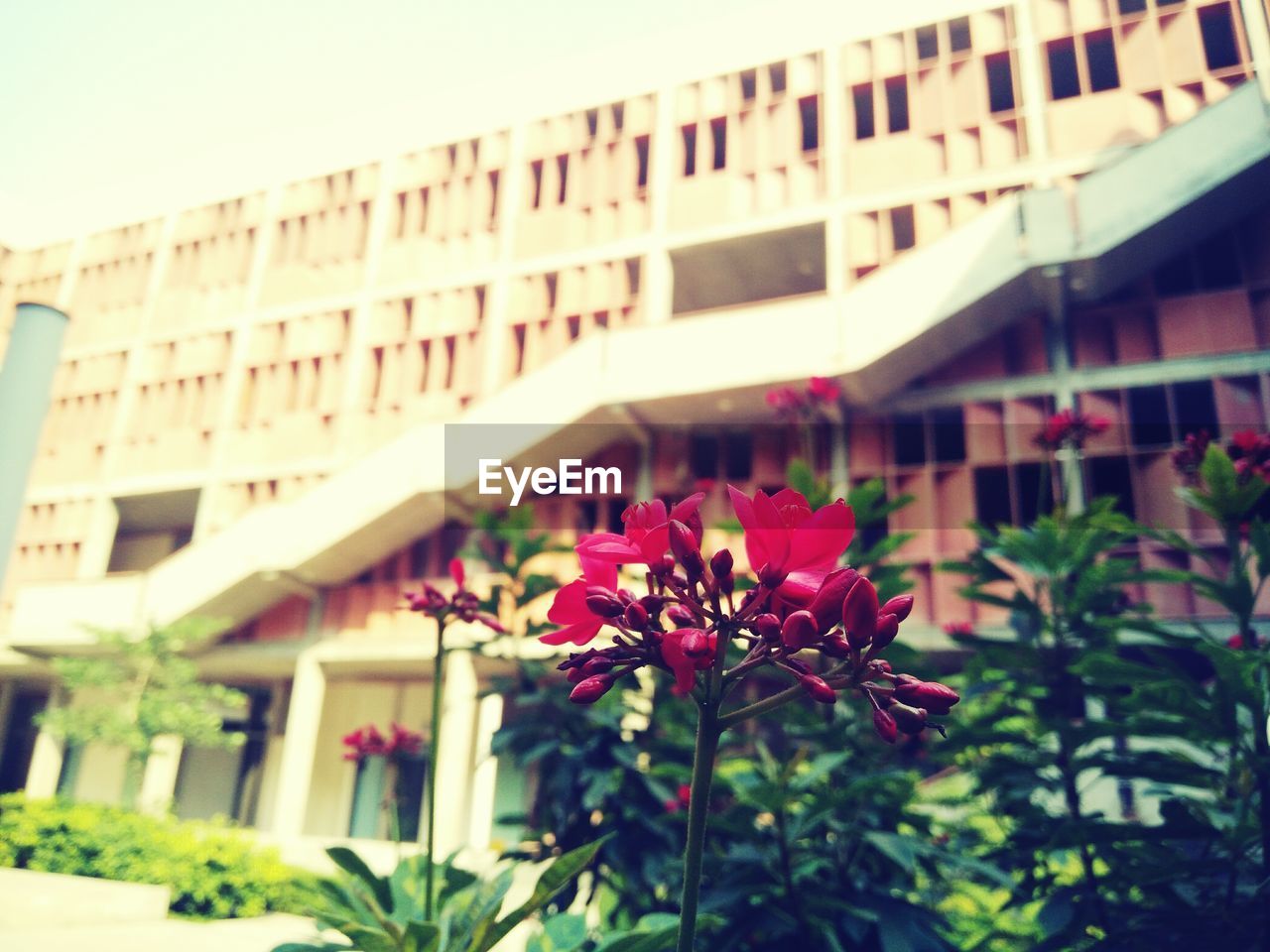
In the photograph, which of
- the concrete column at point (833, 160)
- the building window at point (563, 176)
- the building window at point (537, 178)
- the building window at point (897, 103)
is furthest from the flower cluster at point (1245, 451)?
the building window at point (537, 178)

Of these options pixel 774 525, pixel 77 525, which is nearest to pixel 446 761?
pixel 77 525

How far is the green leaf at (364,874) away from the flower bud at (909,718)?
3.70 ft

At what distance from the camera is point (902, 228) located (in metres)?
11.5

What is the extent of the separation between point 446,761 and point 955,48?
36.8 feet

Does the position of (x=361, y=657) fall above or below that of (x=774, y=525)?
above

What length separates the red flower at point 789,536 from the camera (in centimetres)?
82

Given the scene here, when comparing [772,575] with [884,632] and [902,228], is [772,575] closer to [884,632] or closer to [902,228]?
[884,632]

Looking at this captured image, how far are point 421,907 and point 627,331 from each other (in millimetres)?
8898

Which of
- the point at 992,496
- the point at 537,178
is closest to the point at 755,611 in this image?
the point at 992,496

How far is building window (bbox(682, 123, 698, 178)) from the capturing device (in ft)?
43.4

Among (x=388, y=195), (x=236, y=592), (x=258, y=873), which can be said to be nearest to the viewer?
(x=258, y=873)

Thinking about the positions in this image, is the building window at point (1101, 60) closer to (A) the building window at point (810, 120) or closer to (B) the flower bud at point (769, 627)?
(A) the building window at point (810, 120)

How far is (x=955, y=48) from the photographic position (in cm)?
1157

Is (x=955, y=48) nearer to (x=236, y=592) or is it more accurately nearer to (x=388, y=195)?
(x=388, y=195)
